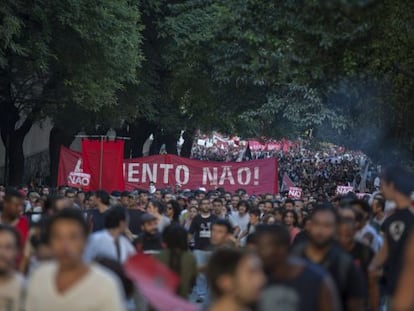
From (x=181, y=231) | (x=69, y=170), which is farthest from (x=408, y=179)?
(x=69, y=170)

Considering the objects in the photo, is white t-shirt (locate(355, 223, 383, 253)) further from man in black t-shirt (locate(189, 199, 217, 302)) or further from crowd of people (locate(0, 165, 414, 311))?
man in black t-shirt (locate(189, 199, 217, 302))

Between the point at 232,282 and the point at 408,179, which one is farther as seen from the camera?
the point at 408,179

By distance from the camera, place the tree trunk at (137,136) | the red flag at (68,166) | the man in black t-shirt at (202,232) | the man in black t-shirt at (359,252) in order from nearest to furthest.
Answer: the man in black t-shirt at (359,252)
the man in black t-shirt at (202,232)
the red flag at (68,166)
the tree trunk at (137,136)

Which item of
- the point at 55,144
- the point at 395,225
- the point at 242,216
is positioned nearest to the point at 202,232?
the point at 242,216

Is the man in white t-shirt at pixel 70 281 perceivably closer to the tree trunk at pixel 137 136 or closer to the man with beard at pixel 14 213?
the man with beard at pixel 14 213

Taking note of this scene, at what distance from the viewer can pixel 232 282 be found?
587cm

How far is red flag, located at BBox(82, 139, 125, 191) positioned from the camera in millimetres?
27844

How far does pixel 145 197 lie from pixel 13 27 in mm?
9062

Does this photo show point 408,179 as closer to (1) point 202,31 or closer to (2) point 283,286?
(2) point 283,286

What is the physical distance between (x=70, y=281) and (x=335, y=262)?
7.67 feet

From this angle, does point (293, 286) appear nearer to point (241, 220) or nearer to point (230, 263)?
point (230, 263)

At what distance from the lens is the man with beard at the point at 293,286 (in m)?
6.21

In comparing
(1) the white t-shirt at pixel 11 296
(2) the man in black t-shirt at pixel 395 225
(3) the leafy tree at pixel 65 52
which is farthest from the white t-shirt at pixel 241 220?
(1) the white t-shirt at pixel 11 296

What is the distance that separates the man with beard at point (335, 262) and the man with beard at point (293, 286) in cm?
99
